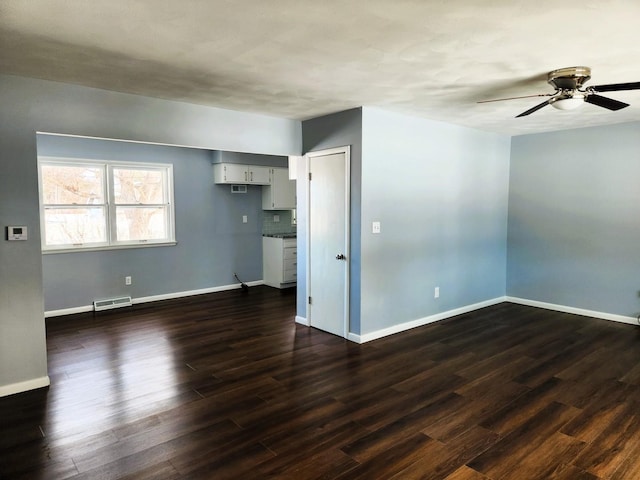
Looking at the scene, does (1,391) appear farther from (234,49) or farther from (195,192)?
(195,192)

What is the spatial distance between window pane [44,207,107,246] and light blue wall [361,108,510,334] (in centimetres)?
377

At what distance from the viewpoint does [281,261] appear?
277 inches

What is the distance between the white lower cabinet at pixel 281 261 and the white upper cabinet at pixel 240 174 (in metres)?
1.04

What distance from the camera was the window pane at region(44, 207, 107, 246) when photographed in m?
5.34

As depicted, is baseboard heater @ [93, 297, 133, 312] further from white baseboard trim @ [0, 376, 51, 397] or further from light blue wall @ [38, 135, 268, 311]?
white baseboard trim @ [0, 376, 51, 397]

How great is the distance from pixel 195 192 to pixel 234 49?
428 centimetres

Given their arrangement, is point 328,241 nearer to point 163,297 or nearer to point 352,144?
point 352,144

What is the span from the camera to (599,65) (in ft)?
9.34

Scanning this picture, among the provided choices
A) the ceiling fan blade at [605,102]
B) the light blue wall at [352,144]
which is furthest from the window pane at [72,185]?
the ceiling fan blade at [605,102]

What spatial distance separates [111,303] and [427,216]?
14.3ft

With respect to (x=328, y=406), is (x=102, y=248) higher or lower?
higher

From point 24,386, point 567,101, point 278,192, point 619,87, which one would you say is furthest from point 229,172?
point 619,87

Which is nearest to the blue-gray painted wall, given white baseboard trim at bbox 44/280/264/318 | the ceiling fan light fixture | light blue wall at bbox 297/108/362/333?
light blue wall at bbox 297/108/362/333

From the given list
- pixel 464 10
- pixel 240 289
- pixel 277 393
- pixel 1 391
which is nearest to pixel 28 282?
pixel 1 391
